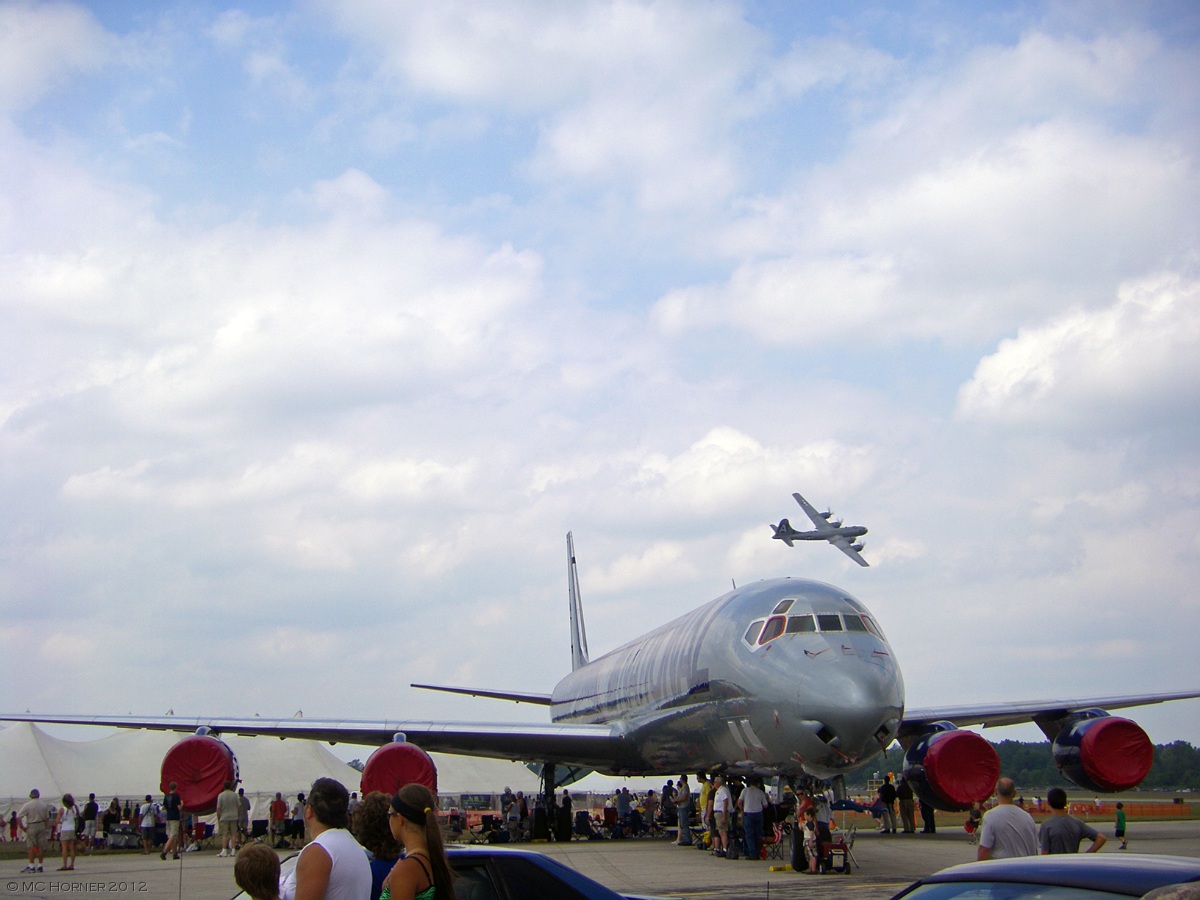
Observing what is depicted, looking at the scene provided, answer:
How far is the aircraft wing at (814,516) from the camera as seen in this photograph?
6462 cm

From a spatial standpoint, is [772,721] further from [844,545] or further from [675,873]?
[844,545]

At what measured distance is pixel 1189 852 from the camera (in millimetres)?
14953

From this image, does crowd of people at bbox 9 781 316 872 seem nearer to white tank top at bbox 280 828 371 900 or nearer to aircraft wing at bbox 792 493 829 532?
white tank top at bbox 280 828 371 900

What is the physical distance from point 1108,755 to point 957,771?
3.68 meters

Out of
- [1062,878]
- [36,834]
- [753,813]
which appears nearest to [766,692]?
[753,813]

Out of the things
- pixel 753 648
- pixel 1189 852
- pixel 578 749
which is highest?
pixel 753 648

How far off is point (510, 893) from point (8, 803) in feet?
99.9

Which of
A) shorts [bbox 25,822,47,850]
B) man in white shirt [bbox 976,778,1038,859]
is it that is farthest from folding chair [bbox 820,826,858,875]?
shorts [bbox 25,822,47,850]

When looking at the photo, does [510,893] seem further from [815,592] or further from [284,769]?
[284,769]

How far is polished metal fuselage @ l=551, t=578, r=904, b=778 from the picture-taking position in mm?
14031

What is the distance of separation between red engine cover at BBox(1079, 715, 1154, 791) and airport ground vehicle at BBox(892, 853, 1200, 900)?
52.8ft

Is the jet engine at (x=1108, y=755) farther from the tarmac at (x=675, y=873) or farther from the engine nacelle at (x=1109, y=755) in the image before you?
the tarmac at (x=675, y=873)

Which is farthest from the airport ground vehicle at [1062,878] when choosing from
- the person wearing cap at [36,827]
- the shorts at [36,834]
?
the shorts at [36,834]

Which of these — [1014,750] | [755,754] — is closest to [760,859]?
[755,754]
